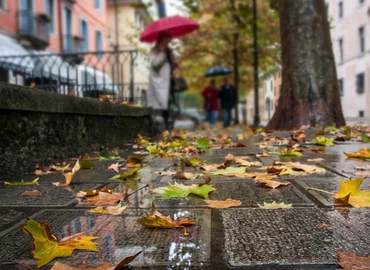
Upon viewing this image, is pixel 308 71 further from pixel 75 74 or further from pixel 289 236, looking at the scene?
pixel 289 236

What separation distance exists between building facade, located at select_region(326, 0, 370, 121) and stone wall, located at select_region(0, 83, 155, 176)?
78.5 feet

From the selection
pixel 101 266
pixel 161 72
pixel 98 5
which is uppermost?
pixel 98 5

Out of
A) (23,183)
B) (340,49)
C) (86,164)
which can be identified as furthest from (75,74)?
(340,49)

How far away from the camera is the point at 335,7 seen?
31.5m

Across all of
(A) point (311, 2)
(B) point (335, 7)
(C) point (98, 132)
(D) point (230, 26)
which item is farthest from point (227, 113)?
(B) point (335, 7)

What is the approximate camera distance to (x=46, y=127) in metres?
3.13

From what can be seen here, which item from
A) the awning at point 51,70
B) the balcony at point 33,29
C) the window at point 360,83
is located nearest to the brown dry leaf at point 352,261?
the awning at point 51,70

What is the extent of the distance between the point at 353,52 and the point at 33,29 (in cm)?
2141

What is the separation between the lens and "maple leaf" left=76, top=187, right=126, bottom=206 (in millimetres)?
1896

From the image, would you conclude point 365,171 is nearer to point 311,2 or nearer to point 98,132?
point 98,132

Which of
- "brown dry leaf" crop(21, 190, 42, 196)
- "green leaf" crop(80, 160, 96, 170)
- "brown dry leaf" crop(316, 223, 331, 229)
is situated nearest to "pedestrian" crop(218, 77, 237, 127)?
"green leaf" crop(80, 160, 96, 170)

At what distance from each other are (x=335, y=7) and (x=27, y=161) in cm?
3276

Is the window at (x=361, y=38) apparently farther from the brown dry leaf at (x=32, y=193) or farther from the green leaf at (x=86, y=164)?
the brown dry leaf at (x=32, y=193)

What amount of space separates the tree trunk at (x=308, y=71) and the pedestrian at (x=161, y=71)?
2616mm
